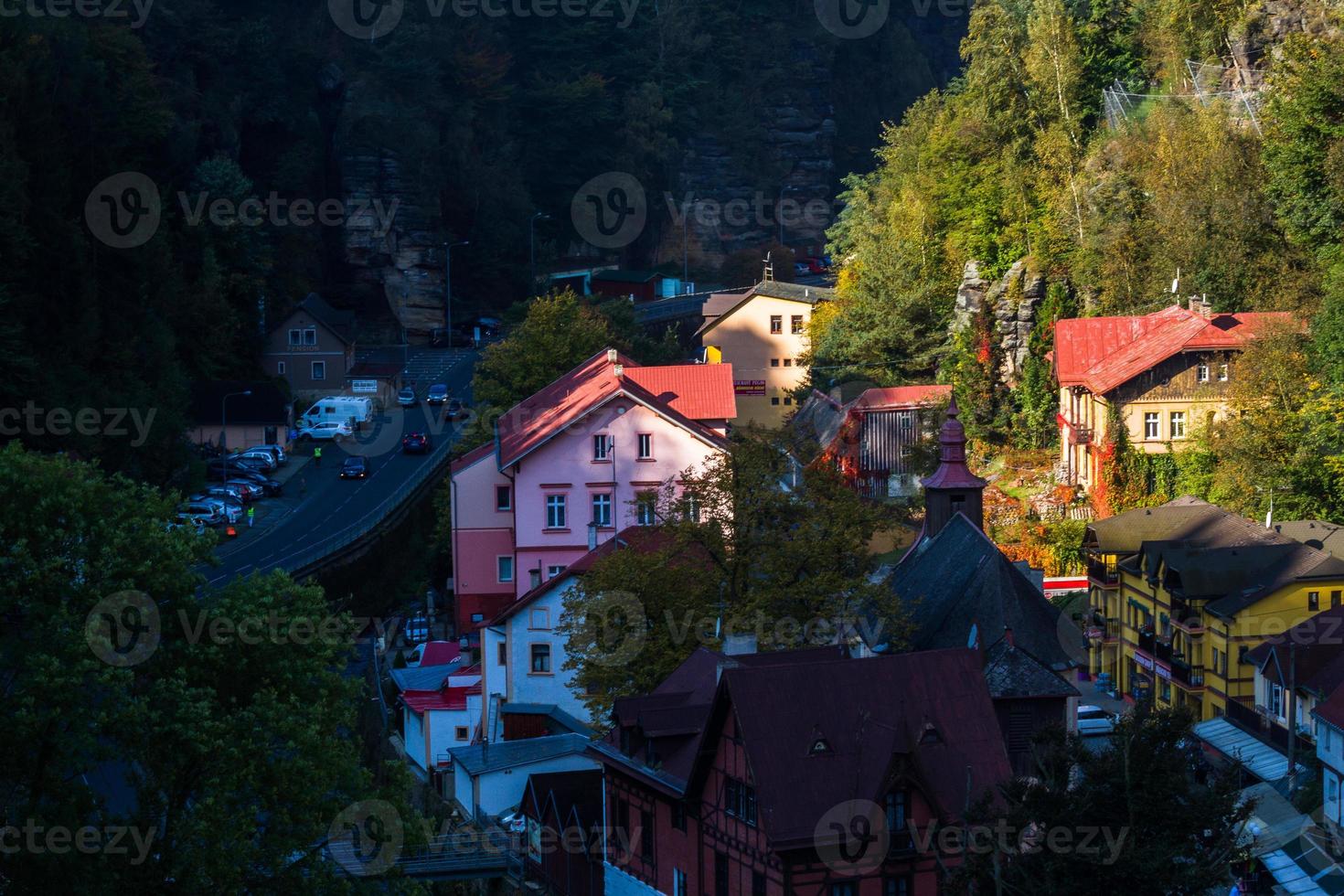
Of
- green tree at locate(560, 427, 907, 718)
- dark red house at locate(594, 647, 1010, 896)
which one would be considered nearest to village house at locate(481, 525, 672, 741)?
green tree at locate(560, 427, 907, 718)

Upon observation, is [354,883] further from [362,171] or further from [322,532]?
[362,171]

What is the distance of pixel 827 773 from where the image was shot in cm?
2648

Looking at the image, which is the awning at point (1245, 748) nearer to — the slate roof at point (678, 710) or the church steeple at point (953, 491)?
the church steeple at point (953, 491)

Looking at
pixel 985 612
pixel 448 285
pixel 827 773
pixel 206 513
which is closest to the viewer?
pixel 827 773

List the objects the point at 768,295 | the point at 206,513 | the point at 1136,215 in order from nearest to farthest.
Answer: the point at 206,513, the point at 1136,215, the point at 768,295

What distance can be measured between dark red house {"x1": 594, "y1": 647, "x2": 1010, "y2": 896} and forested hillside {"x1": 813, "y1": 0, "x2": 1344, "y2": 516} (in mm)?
22740

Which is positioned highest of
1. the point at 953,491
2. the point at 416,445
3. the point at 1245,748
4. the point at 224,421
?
the point at 224,421

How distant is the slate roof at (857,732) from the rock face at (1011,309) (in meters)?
31.9

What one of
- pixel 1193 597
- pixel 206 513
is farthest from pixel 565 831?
pixel 206 513

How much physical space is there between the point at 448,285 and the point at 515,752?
5607cm

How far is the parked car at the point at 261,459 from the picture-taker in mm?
62781

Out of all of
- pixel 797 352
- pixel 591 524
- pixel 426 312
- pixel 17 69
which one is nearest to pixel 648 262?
pixel 426 312

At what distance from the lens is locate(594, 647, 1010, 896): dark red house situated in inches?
1033

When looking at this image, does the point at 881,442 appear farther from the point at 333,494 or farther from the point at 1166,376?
the point at 333,494
